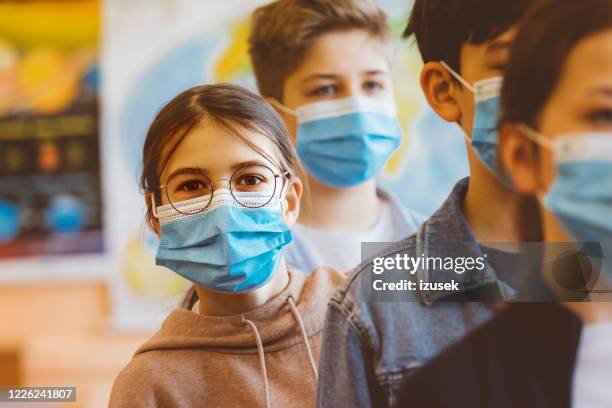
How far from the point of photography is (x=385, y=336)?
875 millimetres

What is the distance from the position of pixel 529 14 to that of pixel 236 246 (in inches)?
Answer: 17.5

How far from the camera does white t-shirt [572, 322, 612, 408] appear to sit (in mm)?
801

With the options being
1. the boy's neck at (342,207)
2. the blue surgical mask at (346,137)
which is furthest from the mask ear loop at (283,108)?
the boy's neck at (342,207)

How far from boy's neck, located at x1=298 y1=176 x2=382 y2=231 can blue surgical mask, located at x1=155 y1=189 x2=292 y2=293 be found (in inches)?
5.7

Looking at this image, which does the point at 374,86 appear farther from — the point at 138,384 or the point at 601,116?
the point at 138,384

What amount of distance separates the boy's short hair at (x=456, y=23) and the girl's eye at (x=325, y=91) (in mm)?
154

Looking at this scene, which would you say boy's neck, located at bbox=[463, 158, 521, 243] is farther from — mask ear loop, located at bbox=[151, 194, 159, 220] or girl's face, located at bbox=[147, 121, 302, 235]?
mask ear loop, located at bbox=[151, 194, 159, 220]

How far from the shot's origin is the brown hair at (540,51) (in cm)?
75

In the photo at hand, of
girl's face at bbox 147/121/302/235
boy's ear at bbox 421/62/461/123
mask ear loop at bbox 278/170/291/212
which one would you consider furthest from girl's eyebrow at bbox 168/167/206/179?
boy's ear at bbox 421/62/461/123

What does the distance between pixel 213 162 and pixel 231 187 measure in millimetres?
39

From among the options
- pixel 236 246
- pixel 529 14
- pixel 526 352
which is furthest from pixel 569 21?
pixel 236 246

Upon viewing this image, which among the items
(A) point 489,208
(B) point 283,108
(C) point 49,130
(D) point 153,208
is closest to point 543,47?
(A) point 489,208

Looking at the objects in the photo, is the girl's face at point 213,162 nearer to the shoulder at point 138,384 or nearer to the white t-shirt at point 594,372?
the shoulder at point 138,384

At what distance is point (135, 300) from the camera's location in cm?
163
